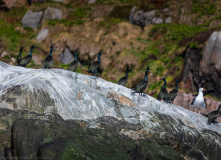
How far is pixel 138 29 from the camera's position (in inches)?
1511

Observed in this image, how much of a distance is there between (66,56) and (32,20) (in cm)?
845

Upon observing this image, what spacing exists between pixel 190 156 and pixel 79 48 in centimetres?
2412

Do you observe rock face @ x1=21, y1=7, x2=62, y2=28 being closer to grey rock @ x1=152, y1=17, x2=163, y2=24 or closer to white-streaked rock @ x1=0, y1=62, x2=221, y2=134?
grey rock @ x1=152, y1=17, x2=163, y2=24

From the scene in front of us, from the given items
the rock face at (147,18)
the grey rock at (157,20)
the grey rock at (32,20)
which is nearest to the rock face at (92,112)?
the grey rock at (157,20)

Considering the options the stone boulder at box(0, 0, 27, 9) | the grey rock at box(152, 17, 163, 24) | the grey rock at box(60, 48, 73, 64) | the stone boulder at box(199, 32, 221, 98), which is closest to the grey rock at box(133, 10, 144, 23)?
the grey rock at box(152, 17, 163, 24)

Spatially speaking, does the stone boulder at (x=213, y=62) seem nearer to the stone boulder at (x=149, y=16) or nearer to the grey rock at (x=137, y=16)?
the stone boulder at (x=149, y=16)

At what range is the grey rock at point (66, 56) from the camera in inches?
1422

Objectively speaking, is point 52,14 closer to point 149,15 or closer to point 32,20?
point 32,20

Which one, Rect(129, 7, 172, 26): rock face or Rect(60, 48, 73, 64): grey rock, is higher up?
Rect(129, 7, 172, 26): rock face

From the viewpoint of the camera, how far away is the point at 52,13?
41.4 metres

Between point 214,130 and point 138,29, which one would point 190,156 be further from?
point 138,29

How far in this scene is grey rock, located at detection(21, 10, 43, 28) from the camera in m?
41.5

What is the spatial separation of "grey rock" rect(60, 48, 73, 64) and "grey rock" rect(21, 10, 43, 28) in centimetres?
718

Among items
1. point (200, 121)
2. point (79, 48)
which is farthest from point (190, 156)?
point (79, 48)
